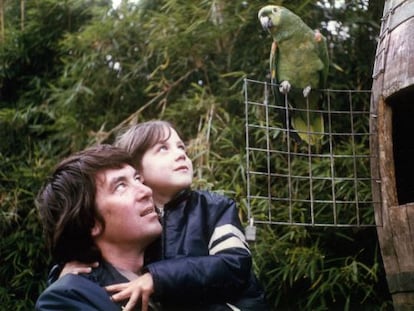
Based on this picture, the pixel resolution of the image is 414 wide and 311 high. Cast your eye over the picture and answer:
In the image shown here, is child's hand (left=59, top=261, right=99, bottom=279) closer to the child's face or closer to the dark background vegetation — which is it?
the child's face

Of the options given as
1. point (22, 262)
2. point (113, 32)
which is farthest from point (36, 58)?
point (22, 262)

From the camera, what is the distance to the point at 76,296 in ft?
3.80

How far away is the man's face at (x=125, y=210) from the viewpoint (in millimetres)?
1266

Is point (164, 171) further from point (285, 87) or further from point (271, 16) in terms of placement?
point (271, 16)

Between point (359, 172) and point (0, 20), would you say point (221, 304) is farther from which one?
point (0, 20)

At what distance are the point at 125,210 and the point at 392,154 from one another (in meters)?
0.65

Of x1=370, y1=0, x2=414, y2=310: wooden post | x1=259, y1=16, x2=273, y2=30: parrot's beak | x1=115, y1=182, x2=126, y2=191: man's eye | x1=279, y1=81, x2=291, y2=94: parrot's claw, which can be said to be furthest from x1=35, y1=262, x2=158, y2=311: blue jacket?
x1=259, y1=16, x2=273, y2=30: parrot's beak

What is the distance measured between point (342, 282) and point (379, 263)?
5.5 inches

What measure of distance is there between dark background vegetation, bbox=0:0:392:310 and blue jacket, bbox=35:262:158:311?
1064 millimetres

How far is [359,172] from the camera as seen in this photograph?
7.39 feet

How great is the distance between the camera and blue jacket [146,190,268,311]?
4.09 ft

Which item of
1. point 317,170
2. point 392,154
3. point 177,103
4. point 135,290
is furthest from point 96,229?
point 177,103

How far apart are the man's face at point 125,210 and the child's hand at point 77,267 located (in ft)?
0.19

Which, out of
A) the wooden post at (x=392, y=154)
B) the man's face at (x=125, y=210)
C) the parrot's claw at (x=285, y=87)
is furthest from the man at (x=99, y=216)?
the parrot's claw at (x=285, y=87)
